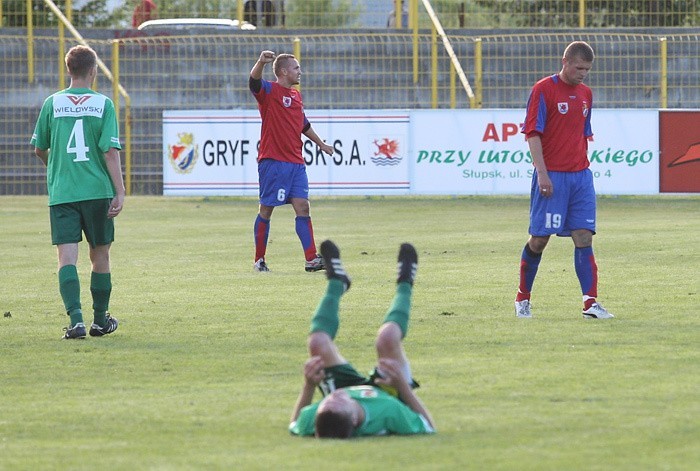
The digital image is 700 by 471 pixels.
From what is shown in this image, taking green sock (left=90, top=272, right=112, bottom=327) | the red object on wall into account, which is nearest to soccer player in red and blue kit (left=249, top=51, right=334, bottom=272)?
green sock (left=90, top=272, right=112, bottom=327)

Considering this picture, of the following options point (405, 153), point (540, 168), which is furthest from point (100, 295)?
point (405, 153)

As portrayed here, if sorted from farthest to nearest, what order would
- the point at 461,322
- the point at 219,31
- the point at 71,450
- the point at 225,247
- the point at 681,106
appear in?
the point at 219,31 < the point at 681,106 < the point at 225,247 < the point at 461,322 < the point at 71,450

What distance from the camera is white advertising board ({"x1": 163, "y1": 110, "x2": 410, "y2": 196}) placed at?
78.7 ft

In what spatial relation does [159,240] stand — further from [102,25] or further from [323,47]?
[102,25]

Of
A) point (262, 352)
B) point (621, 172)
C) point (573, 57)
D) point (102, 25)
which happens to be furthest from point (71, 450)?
point (102, 25)

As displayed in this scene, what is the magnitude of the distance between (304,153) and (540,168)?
14527mm

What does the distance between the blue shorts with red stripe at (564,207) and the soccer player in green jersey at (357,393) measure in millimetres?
3839

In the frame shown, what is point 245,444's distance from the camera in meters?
5.58

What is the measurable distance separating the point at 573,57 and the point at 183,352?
335cm

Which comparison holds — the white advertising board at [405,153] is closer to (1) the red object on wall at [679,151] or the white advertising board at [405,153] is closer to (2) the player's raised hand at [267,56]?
(1) the red object on wall at [679,151]

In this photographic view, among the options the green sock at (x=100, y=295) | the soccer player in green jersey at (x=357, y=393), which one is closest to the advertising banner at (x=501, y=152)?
the green sock at (x=100, y=295)

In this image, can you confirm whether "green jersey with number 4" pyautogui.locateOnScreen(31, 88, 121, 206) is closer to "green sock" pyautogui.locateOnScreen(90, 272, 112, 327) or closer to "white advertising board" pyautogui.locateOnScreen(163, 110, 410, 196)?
"green sock" pyautogui.locateOnScreen(90, 272, 112, 327)

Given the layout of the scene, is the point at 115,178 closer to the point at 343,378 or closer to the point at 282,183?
the point at 343,378

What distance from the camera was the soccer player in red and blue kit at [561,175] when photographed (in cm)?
968
